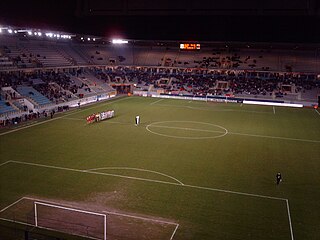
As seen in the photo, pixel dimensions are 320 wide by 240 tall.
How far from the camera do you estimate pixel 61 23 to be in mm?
4746

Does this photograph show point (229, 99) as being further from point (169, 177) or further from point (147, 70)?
point (169, 177)

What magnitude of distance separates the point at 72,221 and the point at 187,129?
22.1 meters

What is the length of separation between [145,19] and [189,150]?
78.6ft

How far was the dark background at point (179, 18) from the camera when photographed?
3715mm

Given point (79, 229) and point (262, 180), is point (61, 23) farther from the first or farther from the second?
point (262, 180)

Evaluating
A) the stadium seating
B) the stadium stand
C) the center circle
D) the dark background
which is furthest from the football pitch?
the stadium stand

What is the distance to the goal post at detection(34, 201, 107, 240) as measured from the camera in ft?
47.4

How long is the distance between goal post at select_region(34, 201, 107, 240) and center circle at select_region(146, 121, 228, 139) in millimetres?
17627

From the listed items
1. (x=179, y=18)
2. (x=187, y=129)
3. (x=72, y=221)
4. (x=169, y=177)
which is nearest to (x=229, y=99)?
(x=187, y=129)

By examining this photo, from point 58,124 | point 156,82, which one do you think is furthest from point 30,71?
point 156,82

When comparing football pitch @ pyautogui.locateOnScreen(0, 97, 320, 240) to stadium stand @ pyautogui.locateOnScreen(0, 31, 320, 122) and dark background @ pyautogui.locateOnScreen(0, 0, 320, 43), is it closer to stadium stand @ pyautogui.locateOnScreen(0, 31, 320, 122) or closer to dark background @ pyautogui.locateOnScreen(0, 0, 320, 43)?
dark background @ pyautogui.locateOnScreen(0, 0, 320, 43)

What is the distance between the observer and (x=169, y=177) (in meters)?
21.6

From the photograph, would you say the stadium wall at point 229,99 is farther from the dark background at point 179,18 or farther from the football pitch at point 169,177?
the dark background at point 179,18

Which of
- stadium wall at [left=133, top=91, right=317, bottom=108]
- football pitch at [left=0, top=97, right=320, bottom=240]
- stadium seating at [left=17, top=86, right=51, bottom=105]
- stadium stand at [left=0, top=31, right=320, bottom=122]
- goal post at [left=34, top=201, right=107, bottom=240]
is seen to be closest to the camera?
goal post at [left=34, top=201, right=107, bottom=240]
